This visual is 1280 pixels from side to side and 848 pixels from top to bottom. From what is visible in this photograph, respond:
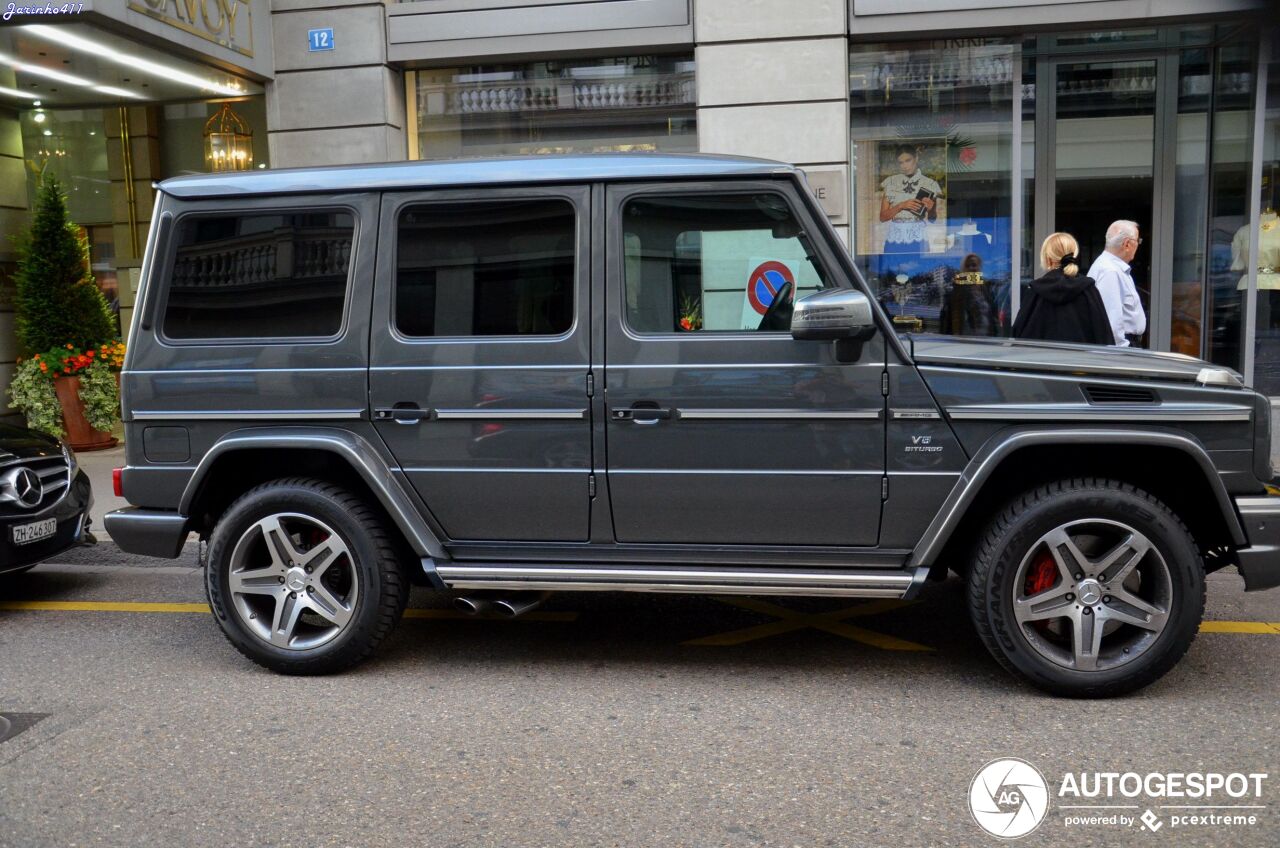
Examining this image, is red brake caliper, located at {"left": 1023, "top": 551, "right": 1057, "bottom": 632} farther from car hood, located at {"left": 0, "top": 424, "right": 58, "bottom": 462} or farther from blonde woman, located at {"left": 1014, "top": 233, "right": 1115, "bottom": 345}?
car hood, located at {"left": 0, "top": 424, "right": 58, "bottom": 462}

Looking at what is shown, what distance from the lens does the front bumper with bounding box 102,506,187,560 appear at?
184 inches

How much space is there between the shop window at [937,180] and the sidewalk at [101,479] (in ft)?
23.5

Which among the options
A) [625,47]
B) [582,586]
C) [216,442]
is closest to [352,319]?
[216,442]

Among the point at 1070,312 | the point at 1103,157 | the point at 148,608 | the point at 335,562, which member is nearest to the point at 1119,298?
the point at 1070,312

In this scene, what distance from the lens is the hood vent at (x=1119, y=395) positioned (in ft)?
13.4

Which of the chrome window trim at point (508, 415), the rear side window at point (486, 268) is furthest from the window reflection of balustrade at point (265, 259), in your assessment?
the chrome window trim at point (508, 415)

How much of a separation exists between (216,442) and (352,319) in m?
0.80

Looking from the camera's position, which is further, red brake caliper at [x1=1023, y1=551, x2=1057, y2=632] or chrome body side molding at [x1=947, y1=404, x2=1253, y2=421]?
red brake caliper at [x1=1023, y1=551, x2=1057, y2=632]

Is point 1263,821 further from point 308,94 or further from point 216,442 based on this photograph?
point 308,94

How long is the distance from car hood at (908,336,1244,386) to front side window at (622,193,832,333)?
566 mm

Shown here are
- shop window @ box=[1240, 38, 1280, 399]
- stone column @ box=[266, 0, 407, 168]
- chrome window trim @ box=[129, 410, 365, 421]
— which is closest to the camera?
chrome window trim @ box=[129, 410, 365, 421]

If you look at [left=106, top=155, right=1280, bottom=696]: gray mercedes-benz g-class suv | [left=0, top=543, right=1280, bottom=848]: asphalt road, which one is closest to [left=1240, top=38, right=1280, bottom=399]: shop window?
[left=0, top=543, right=1280, bottom=848]: asphalt road

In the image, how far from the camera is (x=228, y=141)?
12.6 metres

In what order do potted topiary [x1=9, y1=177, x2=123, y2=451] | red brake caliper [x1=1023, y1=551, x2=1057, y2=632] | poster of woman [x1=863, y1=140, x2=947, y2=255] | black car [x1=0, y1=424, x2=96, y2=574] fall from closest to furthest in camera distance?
red brake caliper [x1=1023, y1=551, x2=1057, y2=632] < black car [x1=0, y1=424, x2=96, y2=574] < poster of woman [x1=863, y1=140, x2=947, y2=255] < potted topiary [x1=9, y1=177, x2=123, y2=451]
